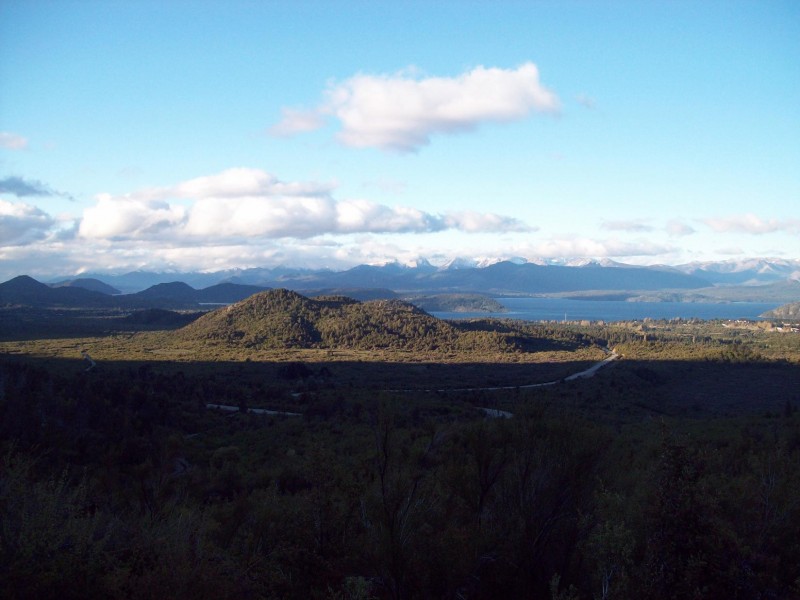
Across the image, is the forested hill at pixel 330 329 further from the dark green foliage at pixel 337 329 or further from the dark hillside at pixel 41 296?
the dark hillside at pixel 41 296

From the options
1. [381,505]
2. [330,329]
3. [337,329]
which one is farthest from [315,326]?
[381,505]

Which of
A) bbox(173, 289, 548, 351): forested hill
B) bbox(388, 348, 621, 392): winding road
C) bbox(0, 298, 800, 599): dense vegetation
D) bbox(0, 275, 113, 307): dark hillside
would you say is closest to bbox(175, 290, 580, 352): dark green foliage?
bbox(173, 289, 548, 351): forested hill

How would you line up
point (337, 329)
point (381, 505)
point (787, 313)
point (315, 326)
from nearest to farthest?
point (381, 505), point (337, 329), point (315, 326), point (787, 313)

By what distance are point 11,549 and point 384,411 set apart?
563 cm

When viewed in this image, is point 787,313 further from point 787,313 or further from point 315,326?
point 315,326

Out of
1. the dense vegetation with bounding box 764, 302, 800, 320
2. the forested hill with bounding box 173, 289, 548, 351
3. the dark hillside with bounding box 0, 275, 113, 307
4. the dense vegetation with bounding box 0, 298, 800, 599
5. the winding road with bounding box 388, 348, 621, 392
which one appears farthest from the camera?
the dark hillside with bounding box 0, 275, 113, 307

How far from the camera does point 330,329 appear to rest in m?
87.1

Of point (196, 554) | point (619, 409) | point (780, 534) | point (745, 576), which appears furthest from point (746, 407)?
point (196, 554)

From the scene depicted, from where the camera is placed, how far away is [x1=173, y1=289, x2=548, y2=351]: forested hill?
8212 centimetres

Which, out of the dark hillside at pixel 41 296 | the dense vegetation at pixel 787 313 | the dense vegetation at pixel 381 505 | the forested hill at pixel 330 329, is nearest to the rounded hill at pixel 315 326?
the forested hill at pixel 330 329

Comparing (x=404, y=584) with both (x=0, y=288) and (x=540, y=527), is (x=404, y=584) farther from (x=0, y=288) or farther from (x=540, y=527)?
(x=0, y=288)

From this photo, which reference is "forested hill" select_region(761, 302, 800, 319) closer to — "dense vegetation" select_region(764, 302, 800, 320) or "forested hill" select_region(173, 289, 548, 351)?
"dense vegetation" select_region(764, 302, 800, 320)

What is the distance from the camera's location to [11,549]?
734 cm

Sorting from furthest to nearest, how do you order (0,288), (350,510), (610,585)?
(0,288) < (350,510) < (610,585)
